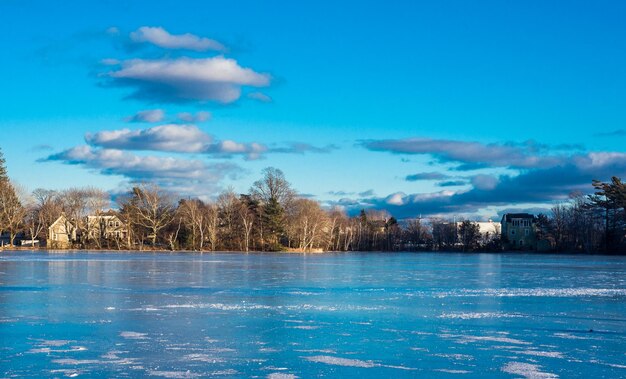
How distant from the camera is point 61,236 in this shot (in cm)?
10156

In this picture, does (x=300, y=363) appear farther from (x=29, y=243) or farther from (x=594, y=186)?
(x=29, y=243)

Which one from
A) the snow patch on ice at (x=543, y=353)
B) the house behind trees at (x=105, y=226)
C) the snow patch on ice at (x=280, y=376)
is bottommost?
the snow patch on ice at (x=280, y=376)

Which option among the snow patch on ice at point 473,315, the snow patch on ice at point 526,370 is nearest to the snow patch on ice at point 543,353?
the snow patch on ice at point 526,370

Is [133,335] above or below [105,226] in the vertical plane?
below

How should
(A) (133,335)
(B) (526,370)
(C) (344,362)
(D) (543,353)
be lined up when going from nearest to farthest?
(B) (526,370) → (C) (344,362) → (D) (543,353) → (A) (133,335)

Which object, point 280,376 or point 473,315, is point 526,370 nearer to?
point 280,376

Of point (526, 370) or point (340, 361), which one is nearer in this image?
point (526, 370)

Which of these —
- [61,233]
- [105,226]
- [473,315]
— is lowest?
[473,315]

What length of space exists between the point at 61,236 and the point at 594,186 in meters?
78.8

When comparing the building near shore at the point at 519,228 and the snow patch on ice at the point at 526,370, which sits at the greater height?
the building near shore at the point at 519,228

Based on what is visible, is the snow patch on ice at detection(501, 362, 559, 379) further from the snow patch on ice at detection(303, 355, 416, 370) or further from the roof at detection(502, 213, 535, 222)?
the roof at detection(502, 213, 535, 222)

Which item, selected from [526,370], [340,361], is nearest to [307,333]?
[340,361]

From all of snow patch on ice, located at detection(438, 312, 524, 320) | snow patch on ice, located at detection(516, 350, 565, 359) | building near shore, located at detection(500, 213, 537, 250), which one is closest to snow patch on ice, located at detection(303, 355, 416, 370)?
snow patch on ice, located at detection(516, 350, 565, 359)

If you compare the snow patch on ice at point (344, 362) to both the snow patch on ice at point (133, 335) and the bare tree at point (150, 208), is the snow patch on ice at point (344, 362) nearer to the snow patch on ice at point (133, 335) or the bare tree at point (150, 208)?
the snow patch on ice at point (133, 335)
